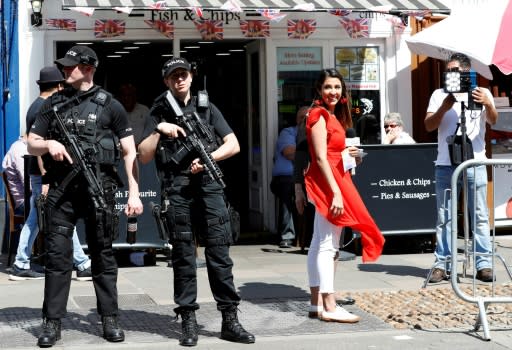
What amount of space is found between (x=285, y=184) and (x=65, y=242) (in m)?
5.54

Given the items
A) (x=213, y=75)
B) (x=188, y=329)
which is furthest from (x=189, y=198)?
(x=213, y=75)

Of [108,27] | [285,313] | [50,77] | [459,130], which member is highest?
[108,27]

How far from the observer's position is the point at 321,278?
297 inches

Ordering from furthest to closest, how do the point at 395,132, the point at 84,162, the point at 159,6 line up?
1. the point at 395,132
2. the point at 159,6
3. the point at 84,162

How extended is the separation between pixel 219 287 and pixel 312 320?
1.02 m

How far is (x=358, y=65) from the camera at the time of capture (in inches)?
507

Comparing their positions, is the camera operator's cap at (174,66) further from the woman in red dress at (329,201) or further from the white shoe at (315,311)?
the white shoe at (315,311)

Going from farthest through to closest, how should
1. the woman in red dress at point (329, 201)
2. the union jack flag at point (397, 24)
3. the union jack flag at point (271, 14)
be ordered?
the union jack flag at point (397, 24) → the union jack flag at point (271, 14) → the woman in red dress at point (329, 201)

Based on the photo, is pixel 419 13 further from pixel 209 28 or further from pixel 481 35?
pixel 481 35

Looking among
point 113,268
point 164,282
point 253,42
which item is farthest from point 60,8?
point 113,268

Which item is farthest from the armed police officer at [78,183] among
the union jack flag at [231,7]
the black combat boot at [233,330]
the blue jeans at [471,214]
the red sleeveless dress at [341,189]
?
the union jack flag at [231,7]

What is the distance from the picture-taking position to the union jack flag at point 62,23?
11.6m

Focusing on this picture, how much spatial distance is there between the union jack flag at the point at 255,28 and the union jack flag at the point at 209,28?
28cm

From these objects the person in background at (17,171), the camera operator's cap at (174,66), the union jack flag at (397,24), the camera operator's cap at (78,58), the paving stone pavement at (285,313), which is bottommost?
the paving stone pavement at (285,313)
